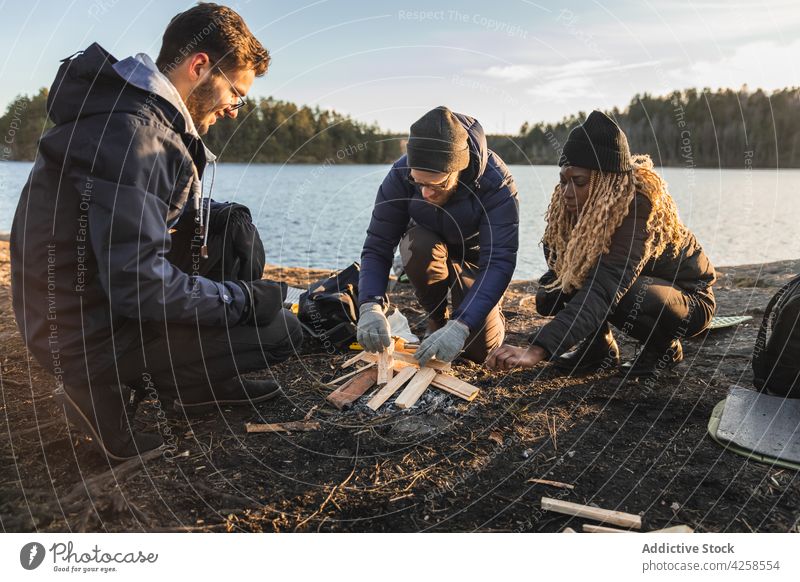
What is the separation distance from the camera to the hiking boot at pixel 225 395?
3.46 metres

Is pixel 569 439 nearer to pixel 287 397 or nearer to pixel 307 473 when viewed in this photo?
pixel 307 473

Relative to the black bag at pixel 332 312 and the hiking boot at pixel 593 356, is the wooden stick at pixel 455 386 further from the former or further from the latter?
the black bag at pixel 332 312

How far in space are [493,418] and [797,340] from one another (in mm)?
1740

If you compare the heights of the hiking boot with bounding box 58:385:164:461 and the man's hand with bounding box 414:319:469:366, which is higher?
the man's hand with bounding box 414:319:469:366

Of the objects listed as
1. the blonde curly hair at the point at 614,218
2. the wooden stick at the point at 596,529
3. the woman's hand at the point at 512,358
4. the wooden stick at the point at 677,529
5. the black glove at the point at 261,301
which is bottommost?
the wooden stick at the point at 596,529

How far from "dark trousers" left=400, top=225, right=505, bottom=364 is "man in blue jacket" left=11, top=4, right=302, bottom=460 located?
139cm

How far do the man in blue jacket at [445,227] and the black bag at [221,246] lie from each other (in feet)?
2.55

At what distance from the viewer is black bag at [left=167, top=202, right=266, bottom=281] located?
11.6 feet

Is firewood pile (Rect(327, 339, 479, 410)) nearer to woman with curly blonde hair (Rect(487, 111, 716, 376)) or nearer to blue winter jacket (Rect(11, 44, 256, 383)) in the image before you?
woman with curly blonde hair (Rect(487, 111, 716, 376))

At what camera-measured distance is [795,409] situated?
3289 millimetres

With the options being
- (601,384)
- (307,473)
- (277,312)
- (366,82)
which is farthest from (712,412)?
(366,82)

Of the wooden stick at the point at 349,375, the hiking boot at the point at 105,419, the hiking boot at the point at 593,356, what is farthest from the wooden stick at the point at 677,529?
the hiking boot at the point at 105,419

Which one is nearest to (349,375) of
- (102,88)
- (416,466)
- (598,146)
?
(416,466)

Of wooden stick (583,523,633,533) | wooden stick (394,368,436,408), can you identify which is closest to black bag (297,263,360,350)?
wooden stick (394,368,436,408)
